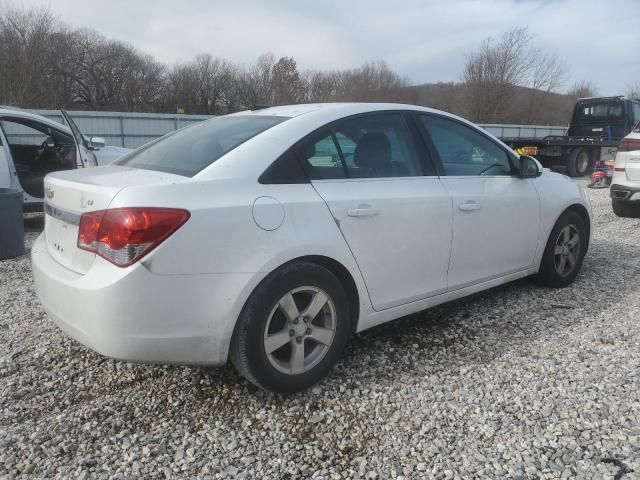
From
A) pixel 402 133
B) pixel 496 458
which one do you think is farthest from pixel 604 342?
→ pixel 402 133

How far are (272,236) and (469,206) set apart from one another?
1.56 metres

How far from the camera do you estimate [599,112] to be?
1577cm

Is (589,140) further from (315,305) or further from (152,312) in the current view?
(152,312)

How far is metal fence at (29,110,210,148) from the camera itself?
18.8m

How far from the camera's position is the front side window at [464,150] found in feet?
11.4

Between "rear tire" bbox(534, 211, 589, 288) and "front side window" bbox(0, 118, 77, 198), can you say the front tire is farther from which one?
"front side window" bbox(0, 118, 77, 198)

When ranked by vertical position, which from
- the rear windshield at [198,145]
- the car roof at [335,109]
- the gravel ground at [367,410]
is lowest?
the gravel ground at [367,410]

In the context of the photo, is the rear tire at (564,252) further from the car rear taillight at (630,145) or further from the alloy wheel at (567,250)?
the car rear taillight at (630,145)

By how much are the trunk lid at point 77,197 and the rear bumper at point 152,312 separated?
0.45ft

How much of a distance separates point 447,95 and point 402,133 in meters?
41.0

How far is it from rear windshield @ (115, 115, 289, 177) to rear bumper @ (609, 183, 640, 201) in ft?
21.1

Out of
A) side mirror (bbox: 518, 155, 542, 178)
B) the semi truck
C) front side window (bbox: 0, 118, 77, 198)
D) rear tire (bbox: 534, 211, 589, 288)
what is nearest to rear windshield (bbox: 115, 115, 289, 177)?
side mirror (bbox: 518, 155, 542, 178)

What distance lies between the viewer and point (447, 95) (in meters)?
41.5

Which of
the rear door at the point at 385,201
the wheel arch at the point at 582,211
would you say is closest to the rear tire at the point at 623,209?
the wheel arch at the point at 582,211
